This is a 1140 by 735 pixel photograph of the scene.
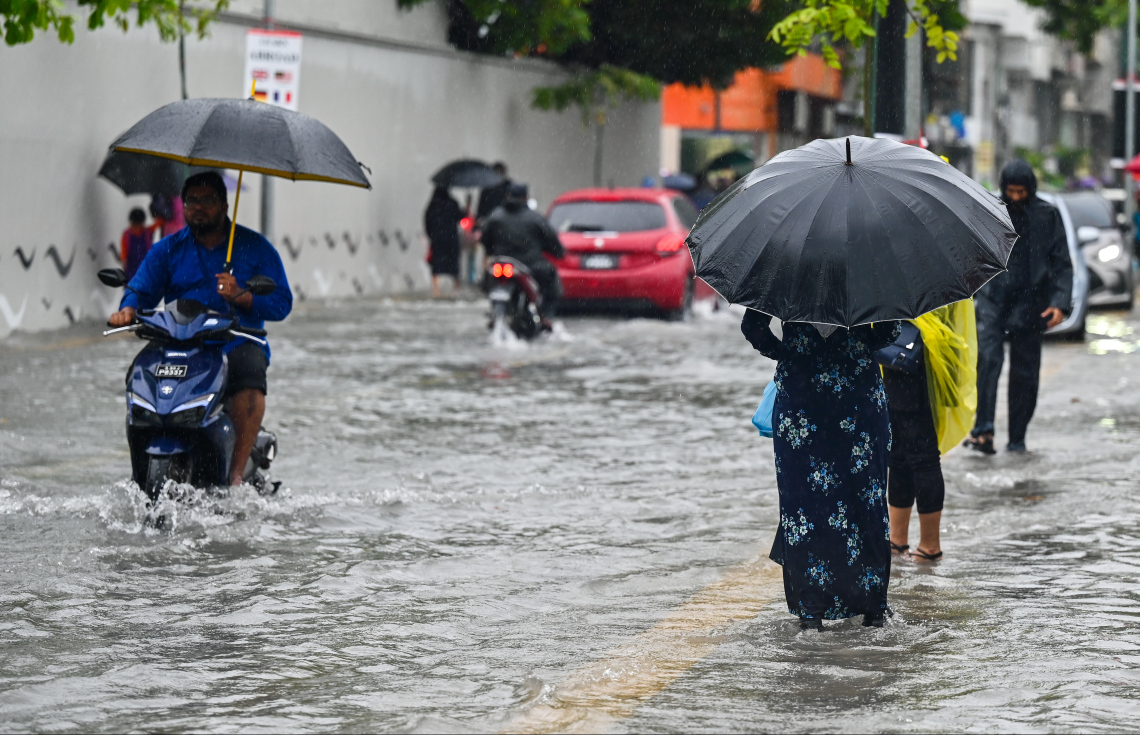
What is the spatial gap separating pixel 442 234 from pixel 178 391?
58.6 ft

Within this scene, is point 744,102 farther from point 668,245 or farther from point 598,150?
point 668,245

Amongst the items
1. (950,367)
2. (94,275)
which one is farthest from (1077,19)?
(950,367)

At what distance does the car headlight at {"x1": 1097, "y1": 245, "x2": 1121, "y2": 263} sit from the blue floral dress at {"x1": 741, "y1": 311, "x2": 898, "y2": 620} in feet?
59.0

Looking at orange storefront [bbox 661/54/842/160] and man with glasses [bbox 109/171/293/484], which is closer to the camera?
man with glasses [bbox 109/171/293/484]

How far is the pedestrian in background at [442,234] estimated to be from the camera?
989 inches

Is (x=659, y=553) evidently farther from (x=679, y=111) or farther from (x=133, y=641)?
(x=679, y=111)

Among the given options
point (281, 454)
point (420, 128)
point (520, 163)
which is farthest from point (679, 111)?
point (281, 454)

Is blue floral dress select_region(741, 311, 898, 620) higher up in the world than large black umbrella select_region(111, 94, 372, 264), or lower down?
lower down

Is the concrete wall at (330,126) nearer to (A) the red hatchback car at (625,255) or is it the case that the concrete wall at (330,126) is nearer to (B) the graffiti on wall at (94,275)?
(B) the graffiti on wall at (94,275)

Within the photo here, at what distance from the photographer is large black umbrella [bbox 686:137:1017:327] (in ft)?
17.9

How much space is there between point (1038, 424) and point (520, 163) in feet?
64.9

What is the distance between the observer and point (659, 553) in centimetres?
748

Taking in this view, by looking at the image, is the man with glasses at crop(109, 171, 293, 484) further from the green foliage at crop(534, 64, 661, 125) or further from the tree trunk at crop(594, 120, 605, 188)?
the tree trunk at crop(594, 120, 605, 188)

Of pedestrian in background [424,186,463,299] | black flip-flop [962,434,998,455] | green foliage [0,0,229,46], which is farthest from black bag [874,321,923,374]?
pedestrian in background [424,186,463,299]
